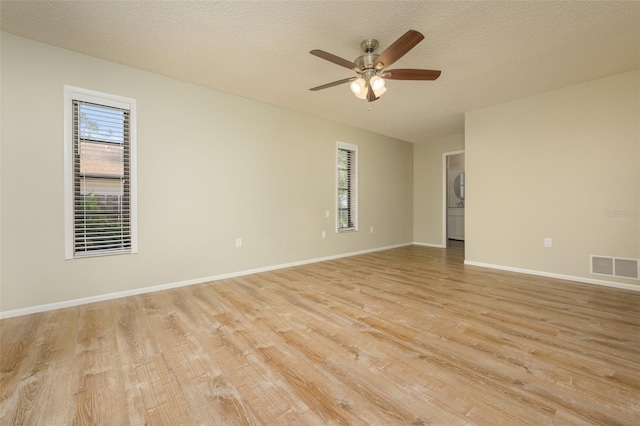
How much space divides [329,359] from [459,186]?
7.49 meters

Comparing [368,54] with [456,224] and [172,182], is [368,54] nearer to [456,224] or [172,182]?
[172,182]

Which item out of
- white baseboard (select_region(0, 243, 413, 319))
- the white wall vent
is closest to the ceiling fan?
white baseboard (select_region(0, 243, 413, 319))

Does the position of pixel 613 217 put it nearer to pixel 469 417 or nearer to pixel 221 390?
pixel 469 417

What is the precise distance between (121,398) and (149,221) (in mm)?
2309

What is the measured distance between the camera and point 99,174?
10.0 feet

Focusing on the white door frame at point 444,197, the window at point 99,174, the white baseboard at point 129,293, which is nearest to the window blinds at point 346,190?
the white baseboard at point 129,293

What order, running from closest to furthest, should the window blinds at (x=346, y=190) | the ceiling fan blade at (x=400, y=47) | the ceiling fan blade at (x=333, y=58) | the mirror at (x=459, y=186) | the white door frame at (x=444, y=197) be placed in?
the ceiling fan blade at (x=400, y=47) → the ceiling fan blade at (x=333, y=58) → the window blinds at (x=346, y=190) → the white door frame at (x=444, y=197) → the mirror at (x=459, y=186)

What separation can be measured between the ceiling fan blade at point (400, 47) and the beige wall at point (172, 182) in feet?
7.85

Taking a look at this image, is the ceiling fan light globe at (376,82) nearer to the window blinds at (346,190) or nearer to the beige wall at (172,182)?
the beige wall at (172,182)

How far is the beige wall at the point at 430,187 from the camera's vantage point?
6719mm

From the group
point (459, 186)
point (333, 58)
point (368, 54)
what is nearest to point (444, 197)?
point (459, 186)

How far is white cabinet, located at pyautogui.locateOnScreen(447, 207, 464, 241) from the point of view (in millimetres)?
7898

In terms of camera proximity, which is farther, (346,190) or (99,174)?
(346,190)

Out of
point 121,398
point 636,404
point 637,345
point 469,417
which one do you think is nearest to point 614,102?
point 637,345
